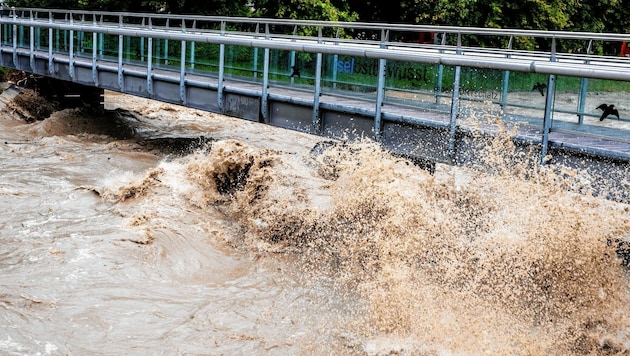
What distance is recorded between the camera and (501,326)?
838 centimetres

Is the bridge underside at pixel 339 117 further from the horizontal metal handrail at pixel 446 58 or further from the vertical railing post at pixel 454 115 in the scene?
the horizontal metal handrail at pixel 446 58

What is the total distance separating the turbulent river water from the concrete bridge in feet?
1.49

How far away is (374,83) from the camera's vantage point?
41.0ft

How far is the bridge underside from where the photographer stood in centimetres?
929

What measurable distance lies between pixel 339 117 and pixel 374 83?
0.92m

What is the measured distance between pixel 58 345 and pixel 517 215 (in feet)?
17.6

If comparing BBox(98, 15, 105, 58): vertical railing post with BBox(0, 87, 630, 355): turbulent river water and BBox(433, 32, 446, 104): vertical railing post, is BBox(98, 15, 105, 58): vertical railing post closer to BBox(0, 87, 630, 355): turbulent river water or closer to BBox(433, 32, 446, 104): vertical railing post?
BBox(0, 87, 630, 355): turbulent river water

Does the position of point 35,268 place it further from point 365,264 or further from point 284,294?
point 365,264

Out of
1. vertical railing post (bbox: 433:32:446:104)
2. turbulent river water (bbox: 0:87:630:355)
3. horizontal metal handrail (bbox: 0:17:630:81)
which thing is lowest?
turbulent river water (bbox: 0:87:630:355)

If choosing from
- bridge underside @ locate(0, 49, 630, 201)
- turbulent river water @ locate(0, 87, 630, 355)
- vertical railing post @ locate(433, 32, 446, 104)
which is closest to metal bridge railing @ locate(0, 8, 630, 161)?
vertical railing post @ locate(433, 32, 446, 104)

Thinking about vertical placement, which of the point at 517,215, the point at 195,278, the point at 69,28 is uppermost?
the point at 69,28

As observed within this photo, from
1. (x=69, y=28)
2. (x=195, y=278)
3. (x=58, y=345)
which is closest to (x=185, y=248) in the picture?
(x=195, y=278)

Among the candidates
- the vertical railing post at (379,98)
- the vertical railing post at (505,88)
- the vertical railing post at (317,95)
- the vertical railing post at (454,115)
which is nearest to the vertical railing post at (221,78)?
the vertical railing post at (317,95)

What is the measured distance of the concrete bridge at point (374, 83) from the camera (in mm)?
9453
